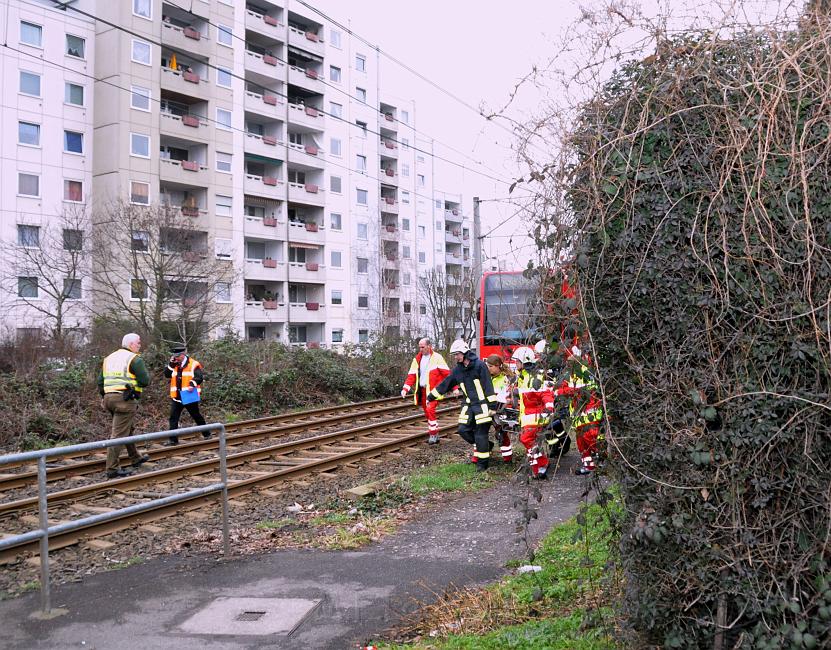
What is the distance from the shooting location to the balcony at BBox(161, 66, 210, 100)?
4316 centimetres

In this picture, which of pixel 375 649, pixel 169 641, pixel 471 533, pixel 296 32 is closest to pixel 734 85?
pixel 375 649

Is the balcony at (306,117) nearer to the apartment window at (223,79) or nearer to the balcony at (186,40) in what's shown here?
the apartment window at (223,79)

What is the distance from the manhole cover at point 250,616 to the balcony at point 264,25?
4827 centimetres

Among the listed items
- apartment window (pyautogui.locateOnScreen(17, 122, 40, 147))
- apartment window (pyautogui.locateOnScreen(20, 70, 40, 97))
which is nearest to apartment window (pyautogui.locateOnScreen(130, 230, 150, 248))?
apartment window (pyautogui.locateOnScreen(17, 122, 40, 147))

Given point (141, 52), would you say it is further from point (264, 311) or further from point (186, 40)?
point (264, 311)

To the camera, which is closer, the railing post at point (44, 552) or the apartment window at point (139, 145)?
the railing post at point (44, 552)

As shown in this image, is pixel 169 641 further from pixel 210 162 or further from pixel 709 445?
pixel 210 162

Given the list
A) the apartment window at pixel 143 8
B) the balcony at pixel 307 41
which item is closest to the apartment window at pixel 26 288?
the apartment window at pixel 143 8

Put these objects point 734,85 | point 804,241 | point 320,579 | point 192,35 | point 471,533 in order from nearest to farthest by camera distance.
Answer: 1. point 804,241
2. point 734,85
3. point 320,579
4. point 471,533
5. point 192,35

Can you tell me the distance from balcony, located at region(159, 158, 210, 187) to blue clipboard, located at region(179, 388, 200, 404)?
31939 mm

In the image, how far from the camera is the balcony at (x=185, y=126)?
43.2 metres

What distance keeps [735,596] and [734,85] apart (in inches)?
102

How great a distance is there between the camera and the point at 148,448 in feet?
45.7

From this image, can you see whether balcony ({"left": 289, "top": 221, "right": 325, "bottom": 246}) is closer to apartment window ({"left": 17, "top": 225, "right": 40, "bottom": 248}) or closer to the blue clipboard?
apartment window ({"left": 17, "top": 225, "right": 40, "bottom": 248})
